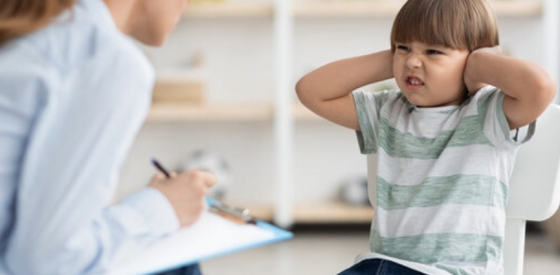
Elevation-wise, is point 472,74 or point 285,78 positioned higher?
point 472,74

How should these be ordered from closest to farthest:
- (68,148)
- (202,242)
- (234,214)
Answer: (68,148) → (202,242) → (234,214)

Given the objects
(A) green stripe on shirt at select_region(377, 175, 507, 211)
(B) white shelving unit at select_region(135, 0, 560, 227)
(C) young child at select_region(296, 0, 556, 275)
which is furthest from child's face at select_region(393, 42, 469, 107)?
(B) white shelving unit at select_region(135, 0, 560, 227)

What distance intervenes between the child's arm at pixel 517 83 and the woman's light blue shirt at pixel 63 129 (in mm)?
571

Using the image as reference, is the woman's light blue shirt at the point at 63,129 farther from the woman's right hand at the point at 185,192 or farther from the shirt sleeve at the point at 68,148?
the woman's right hand at the point at 185,192

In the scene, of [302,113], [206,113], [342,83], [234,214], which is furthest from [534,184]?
[206,113]

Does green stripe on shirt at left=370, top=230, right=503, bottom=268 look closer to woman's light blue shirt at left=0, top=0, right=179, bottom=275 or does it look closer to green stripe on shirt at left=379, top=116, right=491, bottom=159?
green stripe on shirt at left=379, top=116, right=491, bottom=159

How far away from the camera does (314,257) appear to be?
10.6ft

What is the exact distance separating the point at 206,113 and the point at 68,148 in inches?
105

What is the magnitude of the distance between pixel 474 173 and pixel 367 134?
0.22 metres

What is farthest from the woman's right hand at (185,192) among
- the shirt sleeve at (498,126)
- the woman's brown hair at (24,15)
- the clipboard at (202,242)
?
the shirt sleeve at (498,126)

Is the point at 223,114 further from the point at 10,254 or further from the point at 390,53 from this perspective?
the point at 10,254

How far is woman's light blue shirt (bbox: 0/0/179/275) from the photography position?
883 millimetres

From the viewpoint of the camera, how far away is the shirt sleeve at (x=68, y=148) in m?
0.88

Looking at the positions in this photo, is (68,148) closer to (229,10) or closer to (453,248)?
(453,248)
